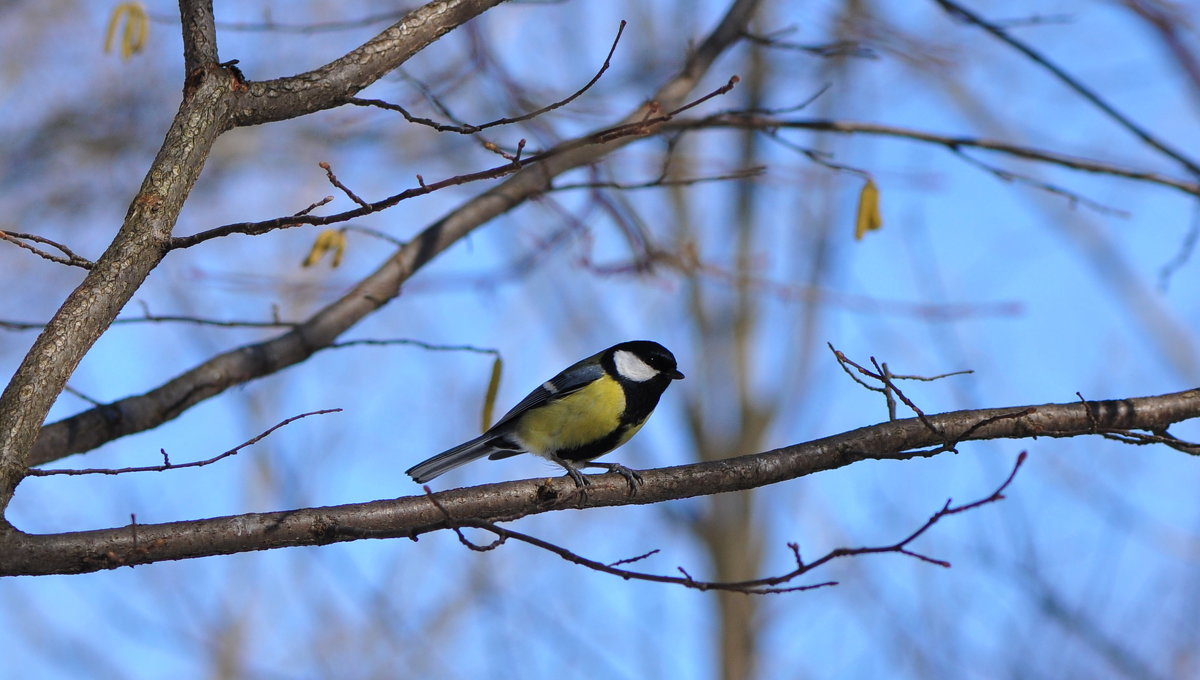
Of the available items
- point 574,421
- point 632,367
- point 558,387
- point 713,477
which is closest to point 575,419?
point 574,421

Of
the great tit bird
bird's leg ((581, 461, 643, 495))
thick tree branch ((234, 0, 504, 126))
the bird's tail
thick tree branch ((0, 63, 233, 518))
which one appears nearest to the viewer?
thick tree branch ((0, 63, 233, 518))

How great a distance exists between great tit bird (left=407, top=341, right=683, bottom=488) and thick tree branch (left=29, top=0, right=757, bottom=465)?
2.60 ft

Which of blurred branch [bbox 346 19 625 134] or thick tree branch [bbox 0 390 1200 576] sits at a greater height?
blurred branch [bbox 346 19 625 134]

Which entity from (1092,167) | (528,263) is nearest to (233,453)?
(528,263)

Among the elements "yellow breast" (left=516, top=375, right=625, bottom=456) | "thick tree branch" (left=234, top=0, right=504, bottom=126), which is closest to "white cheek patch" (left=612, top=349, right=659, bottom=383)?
"yellow breast" (left=516, top=375, right=625, bottom=456)

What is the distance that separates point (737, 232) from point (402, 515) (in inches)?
331

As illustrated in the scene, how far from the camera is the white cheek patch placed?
4.40 meters

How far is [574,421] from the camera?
A: 4.18 meters

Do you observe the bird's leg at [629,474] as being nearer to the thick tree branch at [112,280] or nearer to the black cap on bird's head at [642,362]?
the black cap on bird's head at [642,362]

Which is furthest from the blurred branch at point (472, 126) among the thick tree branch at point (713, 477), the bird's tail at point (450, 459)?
the bird's tail at point (450, 459)

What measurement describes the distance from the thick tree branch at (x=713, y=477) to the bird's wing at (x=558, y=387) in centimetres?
117

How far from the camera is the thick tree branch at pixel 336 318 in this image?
144 inches

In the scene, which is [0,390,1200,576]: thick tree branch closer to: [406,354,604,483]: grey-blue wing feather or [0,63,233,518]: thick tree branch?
[0,63,233,518]: thick tree branch

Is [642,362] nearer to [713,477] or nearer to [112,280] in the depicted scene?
[713,477]
